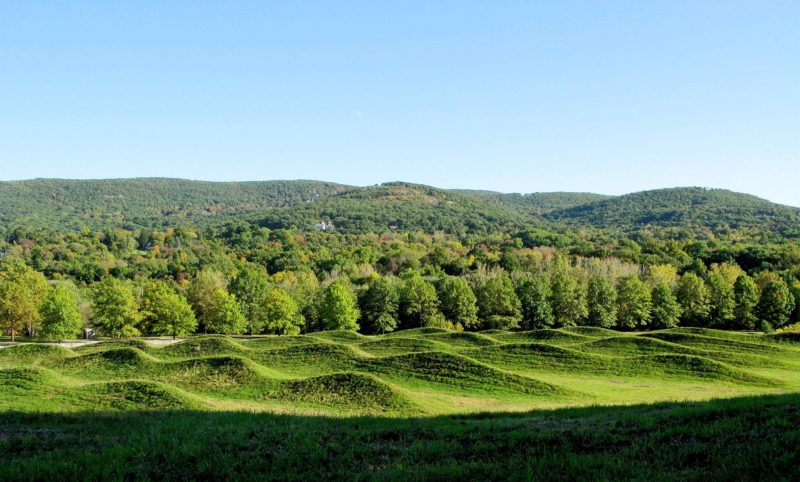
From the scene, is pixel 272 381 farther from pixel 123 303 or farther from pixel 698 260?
pixel 698 260

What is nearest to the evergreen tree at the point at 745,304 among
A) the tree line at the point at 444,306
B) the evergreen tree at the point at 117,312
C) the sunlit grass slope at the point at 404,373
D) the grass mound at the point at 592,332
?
the tree line at the point at 444,306

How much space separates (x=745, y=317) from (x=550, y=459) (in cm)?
7611

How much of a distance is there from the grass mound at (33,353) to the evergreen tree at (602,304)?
59407 millimetres

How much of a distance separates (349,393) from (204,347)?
24700 mm

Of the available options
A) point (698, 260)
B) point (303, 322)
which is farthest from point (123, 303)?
point (698, 260)

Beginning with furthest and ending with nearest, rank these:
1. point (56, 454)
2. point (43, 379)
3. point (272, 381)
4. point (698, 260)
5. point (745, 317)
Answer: point (698, 260) < point (745, 317) < point (272, 381) < point (43, 379) < point (56, 454)

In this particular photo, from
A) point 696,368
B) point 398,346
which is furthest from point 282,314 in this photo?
point 696,368

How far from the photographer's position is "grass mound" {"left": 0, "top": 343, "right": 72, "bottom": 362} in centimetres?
4025

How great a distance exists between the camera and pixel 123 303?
65.7 meters

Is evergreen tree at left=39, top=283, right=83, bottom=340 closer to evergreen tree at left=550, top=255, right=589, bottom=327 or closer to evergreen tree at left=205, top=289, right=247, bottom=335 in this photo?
evergreen tree at left=205, top=289, right=247, bottom=335

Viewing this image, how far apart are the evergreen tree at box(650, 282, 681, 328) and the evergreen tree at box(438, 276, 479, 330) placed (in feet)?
75.6

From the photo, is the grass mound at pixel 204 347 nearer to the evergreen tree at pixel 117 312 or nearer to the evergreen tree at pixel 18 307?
the evergreen tree at pixel 117 312

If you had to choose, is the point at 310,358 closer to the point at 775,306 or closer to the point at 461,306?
the point at 461,306

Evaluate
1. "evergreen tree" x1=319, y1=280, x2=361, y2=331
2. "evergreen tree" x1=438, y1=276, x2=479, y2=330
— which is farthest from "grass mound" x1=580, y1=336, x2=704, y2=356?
"evergreen tree" x1=319, y1=280, x2=361, y2=331
